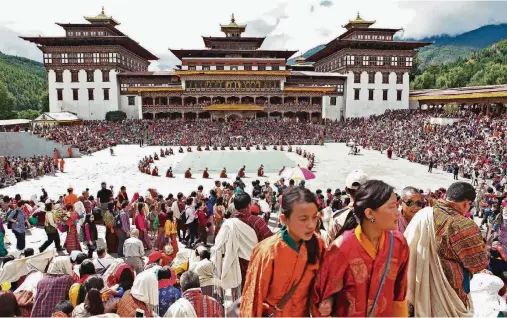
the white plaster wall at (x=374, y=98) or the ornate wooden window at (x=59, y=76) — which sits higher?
the ornate wooden window at (x=59, y=76)

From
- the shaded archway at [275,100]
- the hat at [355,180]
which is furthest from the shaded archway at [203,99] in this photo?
the hat at [355,180]

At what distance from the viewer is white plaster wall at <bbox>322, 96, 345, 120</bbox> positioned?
181 feet

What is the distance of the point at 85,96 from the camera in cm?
5369

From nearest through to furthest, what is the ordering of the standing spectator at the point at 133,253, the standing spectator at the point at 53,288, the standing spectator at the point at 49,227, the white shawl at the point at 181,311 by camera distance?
the white shawl at the point at 181,311 → the standing spectator at the point at 53,288 → the standing spectator at the point at 133,253 → the standing spectator at the point at 49,227

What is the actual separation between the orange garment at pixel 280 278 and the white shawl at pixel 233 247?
181 centimetres

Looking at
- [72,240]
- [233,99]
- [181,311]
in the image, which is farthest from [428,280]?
[233,99]

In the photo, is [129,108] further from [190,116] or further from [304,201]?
[304,201]

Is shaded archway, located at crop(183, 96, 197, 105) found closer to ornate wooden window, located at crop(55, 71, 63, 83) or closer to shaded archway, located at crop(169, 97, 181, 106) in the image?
shaded archway, located at crop(169, 97, 181, 106)

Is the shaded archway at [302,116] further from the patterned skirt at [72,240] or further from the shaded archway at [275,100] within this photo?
the patterned skirt at [72,240]

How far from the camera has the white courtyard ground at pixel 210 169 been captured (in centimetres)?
2038

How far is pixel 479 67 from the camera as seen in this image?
85938 mm

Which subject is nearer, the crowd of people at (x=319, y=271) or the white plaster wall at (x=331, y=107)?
the crowd of people at (x=319, y=271)

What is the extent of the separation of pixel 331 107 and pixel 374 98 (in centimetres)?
637

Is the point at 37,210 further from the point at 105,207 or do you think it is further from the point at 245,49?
the point at 245,49
